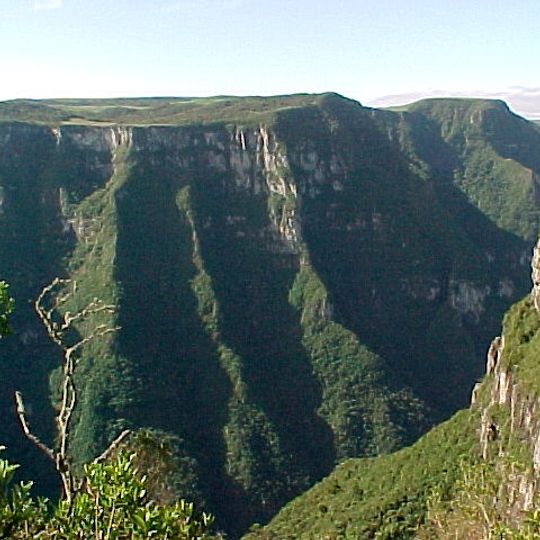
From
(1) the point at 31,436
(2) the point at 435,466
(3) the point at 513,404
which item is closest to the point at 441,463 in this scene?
(2) the point at 435,466

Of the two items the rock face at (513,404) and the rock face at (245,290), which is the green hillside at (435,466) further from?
the rock face at (245,290)

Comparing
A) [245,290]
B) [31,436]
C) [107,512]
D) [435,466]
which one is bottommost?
[435,466]

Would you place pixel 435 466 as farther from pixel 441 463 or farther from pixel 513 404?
pixel 513 404

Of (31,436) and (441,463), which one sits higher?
(31,436)

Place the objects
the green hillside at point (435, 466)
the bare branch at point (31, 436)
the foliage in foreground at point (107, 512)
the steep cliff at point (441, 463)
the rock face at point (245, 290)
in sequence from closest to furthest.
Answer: the foliage in foreground at point (107, 512)
the bare branch at point (31, 436)
the steep cliff at point (441, 463)
the green hillside at point (435, 466)
the rock face at point (245, 290)

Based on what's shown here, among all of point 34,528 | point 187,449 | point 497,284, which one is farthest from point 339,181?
point 34,528

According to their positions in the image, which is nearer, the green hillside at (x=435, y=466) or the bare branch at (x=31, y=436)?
the bare branch at (x=31, y=436)

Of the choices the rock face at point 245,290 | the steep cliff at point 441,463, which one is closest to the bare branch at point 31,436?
the steep cliff at point 441,463

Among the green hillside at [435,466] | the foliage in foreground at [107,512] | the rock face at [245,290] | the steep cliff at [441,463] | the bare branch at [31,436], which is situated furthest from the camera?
the rock face at [245,290]
